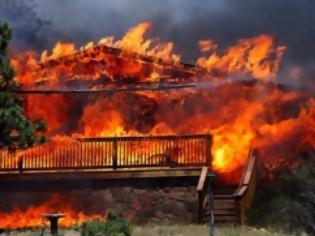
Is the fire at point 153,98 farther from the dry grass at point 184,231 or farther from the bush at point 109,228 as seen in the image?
the bush at point 109,228

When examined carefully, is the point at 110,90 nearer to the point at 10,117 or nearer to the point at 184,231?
the point at 184,231

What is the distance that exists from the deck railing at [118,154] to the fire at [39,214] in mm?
1170

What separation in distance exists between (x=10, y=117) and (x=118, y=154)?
679 centimetres

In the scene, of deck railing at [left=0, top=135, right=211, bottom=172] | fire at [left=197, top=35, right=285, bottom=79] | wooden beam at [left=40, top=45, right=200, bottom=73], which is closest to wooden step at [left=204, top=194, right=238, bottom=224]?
deck railing at [left=0, top=135, right=211, bottom=172]

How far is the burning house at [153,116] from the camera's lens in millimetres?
21203

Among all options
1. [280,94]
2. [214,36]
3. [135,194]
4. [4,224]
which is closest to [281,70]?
[280,94]

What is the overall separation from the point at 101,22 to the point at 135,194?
1037cm

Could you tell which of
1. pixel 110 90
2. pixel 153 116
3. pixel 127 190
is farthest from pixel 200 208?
pixel 110 90

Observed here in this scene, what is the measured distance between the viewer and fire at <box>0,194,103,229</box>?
20922mm

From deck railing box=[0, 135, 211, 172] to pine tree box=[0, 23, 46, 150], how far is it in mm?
5524

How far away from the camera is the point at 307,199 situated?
1958 cm

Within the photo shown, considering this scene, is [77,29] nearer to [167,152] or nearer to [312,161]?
[167,152]

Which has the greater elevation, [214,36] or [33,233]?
[214,36]

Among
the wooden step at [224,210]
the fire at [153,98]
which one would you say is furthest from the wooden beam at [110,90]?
the wooden step at [224,210]
